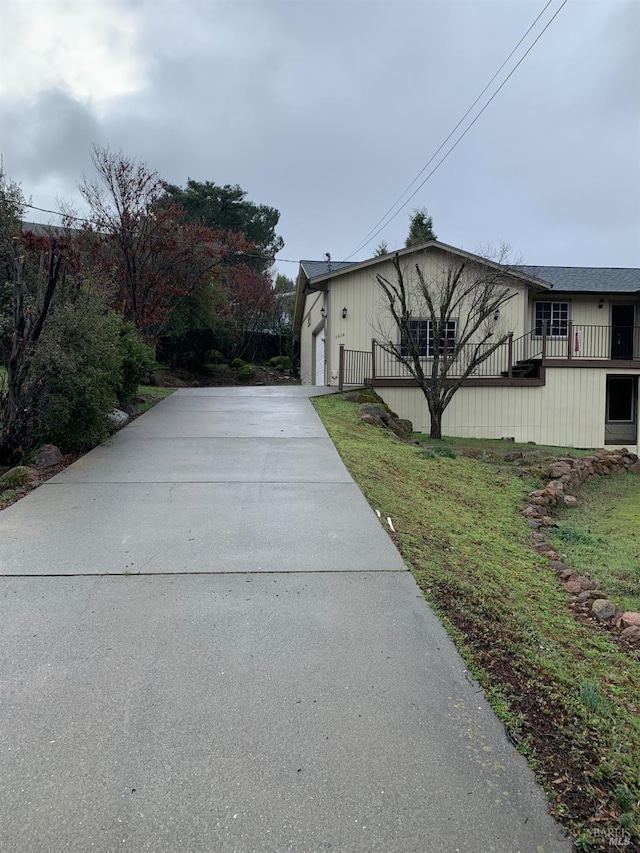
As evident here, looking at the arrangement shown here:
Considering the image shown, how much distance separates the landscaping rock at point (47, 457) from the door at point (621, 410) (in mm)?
15315

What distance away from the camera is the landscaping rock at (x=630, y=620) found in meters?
3.98

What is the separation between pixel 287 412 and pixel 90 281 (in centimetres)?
494

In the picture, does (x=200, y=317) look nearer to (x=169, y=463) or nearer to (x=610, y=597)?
(x=169, y=463)

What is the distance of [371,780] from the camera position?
2.29 m

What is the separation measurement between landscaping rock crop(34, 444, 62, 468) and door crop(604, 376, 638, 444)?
15.3 meters

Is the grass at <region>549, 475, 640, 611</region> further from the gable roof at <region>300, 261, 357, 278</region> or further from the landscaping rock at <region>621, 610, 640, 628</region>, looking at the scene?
the gable roof at <region>300, 261, 357, 278</region>

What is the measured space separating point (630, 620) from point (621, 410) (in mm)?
17242

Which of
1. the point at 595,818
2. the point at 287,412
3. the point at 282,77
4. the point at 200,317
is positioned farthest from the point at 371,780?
the point at 200,317

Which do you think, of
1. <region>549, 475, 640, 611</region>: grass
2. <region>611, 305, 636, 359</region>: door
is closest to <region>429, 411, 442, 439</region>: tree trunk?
<region>549, 475, 640, 611</region>: grass

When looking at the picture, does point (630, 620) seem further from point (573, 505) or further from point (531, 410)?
point (531, 410)

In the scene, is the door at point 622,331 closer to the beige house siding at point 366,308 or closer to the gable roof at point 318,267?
the beige house siding at point 366,308

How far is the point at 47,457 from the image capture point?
752 centimetres

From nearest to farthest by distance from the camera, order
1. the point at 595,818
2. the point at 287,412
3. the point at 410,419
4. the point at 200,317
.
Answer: the point at 595,818, the point at 287,412, the point at 410,419, the point at 200,317

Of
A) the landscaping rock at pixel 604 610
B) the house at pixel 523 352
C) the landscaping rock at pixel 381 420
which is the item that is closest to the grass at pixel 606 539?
the landscaping rock at pixel 604 610
